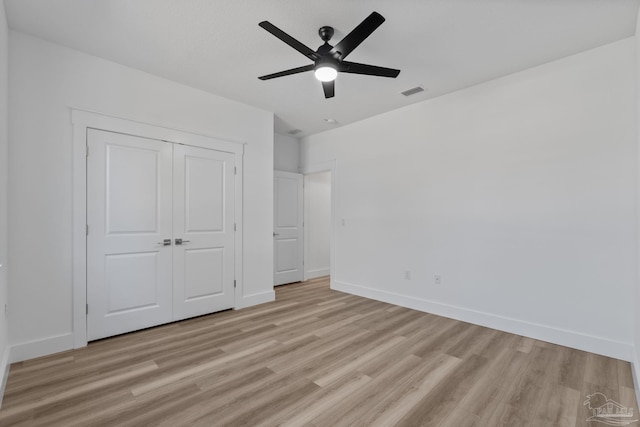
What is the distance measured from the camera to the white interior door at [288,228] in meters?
5.58

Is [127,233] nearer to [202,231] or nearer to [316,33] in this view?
[202,231]

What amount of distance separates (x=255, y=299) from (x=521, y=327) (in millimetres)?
3311

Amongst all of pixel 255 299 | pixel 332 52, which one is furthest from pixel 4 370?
pixel 332 52

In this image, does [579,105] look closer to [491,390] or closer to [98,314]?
[491,390]

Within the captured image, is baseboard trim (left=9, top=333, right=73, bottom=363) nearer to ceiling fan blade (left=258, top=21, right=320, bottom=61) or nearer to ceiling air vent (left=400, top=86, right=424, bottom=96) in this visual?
ceiling fan blade (left=258, top=21, right=320, bottom=61)

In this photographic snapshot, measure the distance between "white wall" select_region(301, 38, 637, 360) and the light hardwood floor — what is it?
413 millimetres

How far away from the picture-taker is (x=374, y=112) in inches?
177

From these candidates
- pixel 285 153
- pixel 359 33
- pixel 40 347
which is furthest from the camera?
pixel 285 153

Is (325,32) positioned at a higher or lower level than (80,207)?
higher

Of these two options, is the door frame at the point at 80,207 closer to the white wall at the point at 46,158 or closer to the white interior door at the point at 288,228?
the white wall at the point at 46,158

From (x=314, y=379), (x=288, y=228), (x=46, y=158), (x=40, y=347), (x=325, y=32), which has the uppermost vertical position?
(x=325, y=32)

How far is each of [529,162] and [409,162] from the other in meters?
1.45

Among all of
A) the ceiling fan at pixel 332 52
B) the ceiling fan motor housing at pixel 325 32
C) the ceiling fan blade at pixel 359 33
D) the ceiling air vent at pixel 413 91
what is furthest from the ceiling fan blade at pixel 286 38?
the ceiling air vent at pixel 413 91

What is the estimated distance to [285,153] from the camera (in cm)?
577
